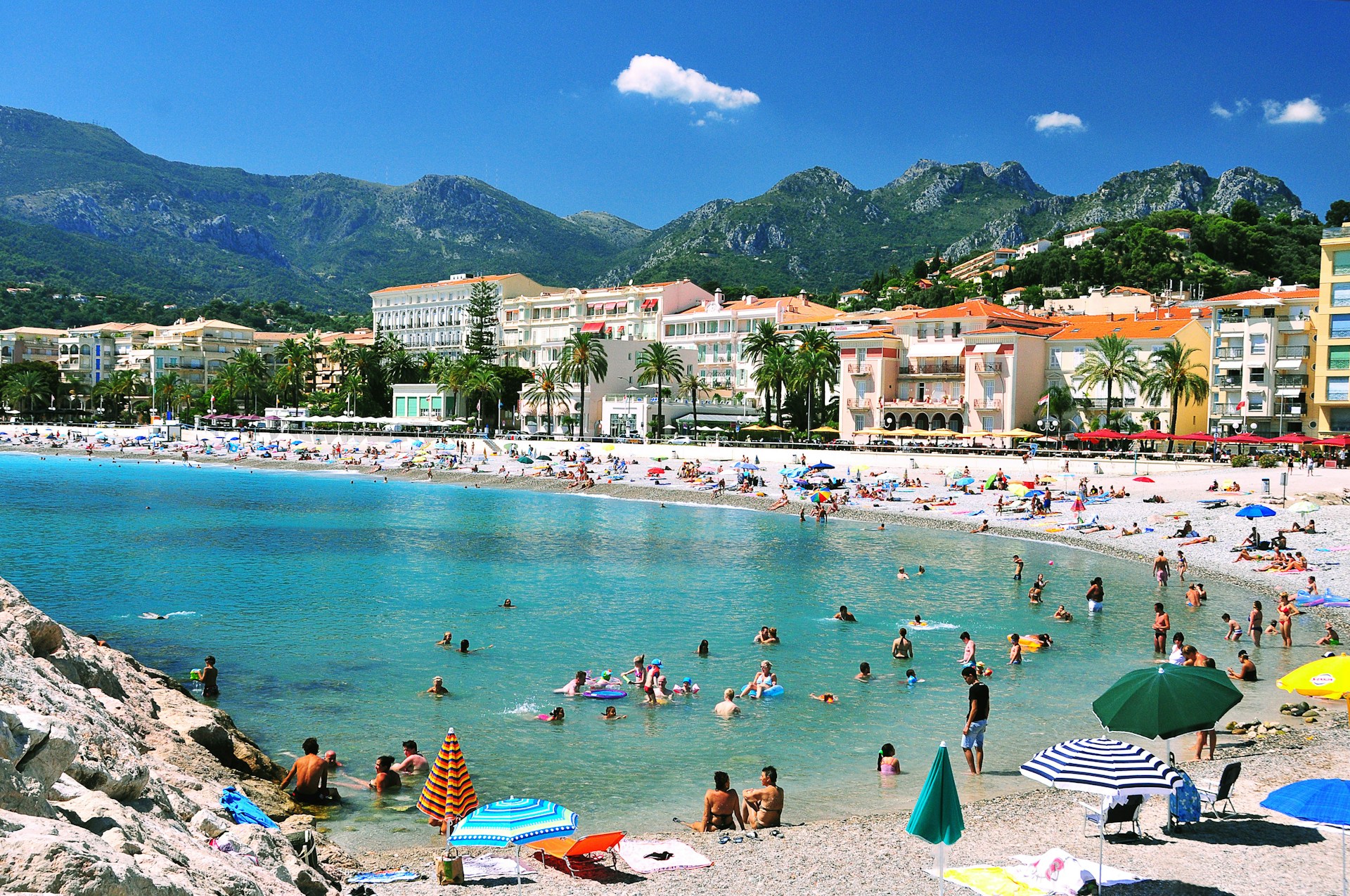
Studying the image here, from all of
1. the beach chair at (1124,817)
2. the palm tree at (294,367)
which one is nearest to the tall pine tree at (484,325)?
the palm tree at (294,367)

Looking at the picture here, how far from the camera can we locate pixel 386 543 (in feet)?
122

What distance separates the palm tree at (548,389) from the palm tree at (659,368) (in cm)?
686

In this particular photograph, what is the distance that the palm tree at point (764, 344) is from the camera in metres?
70.9

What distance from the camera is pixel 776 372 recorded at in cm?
6900

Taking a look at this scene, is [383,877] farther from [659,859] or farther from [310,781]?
[310,781]

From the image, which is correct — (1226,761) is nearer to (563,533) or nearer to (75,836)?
(75,836)

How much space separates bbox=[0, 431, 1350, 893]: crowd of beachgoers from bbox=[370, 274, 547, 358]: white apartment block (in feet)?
94.6

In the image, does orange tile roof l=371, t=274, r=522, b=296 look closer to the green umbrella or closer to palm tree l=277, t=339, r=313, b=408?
palm tree l=277, t=339, r=313, b=408

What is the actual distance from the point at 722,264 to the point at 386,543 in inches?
4859

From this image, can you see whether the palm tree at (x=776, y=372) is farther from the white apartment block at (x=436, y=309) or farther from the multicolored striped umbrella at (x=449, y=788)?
the multicolored striped umbrella at (x=449, y=788)

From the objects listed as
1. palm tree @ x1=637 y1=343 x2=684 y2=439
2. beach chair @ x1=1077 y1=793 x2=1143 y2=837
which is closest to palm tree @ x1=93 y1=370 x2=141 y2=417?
palm tree @ x1=637 y1=343 x2=684 y2=439

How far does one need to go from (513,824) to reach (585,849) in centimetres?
84

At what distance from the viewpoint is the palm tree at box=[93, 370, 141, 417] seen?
111m

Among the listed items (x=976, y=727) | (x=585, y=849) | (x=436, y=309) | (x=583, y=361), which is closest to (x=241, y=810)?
(x=585, y=849)
